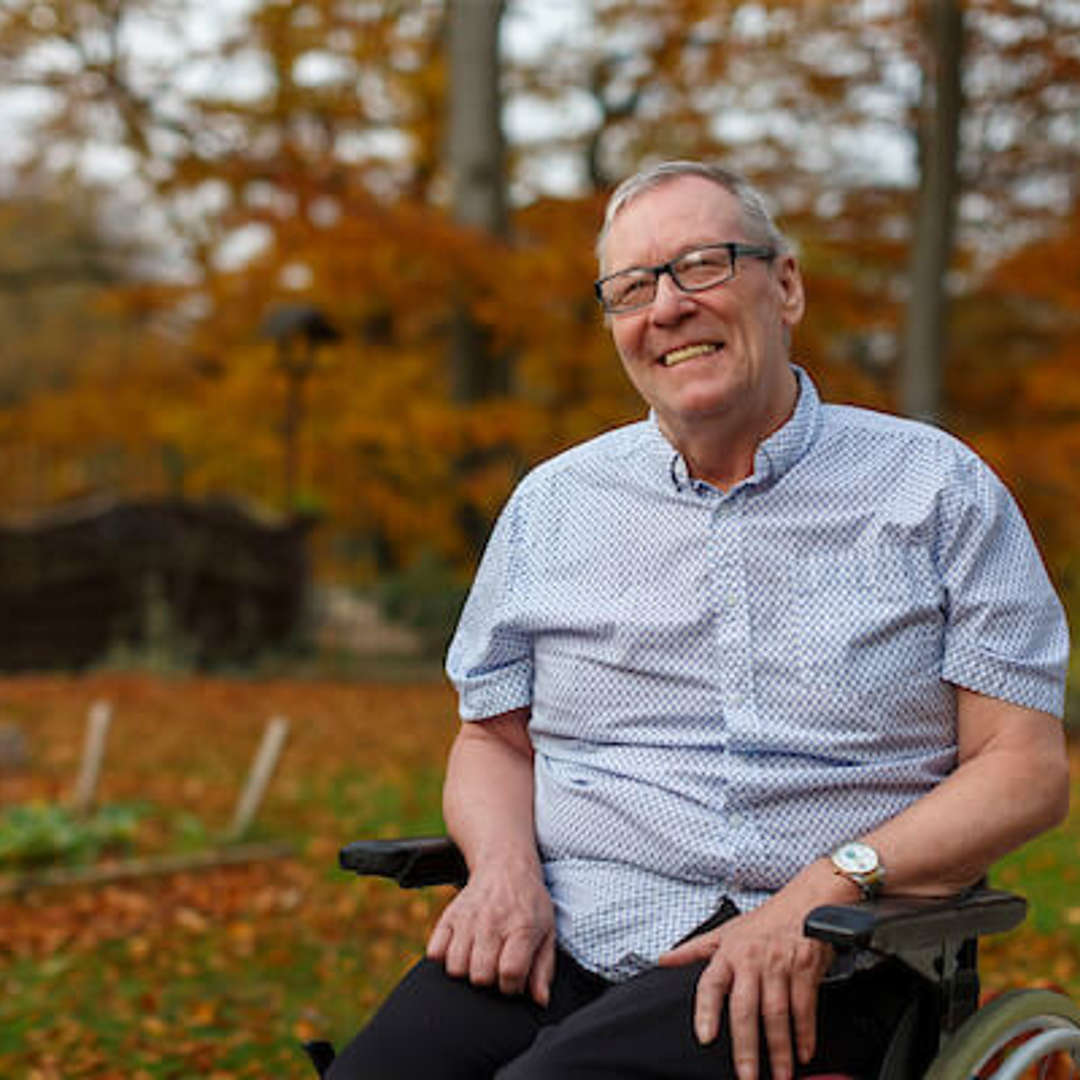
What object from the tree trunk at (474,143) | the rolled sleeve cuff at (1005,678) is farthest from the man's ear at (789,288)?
the tree trunk at (474,143)

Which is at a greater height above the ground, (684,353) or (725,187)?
(725,187)

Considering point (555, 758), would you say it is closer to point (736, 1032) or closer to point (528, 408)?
point (736, 1032)

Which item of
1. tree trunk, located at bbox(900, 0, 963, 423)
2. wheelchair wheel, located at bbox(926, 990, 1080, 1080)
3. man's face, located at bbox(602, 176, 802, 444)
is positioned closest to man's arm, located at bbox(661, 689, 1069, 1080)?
wheelchair wheel, located at bbox(926, 990, 1080, 1080)

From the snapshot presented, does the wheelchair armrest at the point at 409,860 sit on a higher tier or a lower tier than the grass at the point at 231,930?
higher

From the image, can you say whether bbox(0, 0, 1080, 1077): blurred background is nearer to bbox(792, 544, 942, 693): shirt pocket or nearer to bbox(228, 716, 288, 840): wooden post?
bbox(228, 716, 288, 840): wooden post

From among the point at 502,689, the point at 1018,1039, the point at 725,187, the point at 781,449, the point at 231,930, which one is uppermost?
the point at 725,187

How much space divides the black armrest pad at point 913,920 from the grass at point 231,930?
2093mm

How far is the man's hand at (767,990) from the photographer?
1864mm

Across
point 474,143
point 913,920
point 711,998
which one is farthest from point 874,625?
point 474,143

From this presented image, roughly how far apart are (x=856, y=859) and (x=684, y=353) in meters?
0.71

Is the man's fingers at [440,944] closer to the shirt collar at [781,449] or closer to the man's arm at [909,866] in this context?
the man's arm at [909,866]

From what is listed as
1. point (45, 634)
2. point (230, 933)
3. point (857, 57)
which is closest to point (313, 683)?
point (45, 634)

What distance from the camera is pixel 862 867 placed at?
195 centimetres

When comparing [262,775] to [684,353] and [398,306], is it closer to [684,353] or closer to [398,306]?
[684,353]
